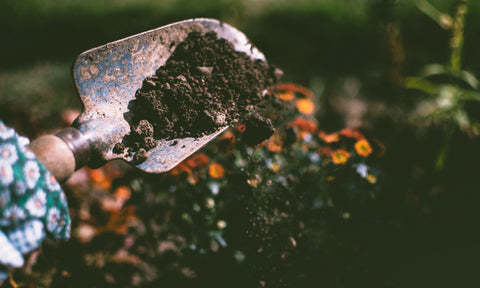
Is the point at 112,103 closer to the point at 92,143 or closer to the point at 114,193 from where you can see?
the point at 92,143

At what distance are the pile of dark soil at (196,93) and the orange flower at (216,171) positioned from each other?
206 millimetres

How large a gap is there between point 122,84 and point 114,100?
74 millimetres

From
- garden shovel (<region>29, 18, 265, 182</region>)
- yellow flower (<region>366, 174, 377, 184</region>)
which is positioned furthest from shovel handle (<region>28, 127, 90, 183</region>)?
yellow flower (<region>366, 174, 377, 184</region>)

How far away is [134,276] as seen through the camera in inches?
63.3

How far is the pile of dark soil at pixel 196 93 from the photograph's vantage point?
1248 mm

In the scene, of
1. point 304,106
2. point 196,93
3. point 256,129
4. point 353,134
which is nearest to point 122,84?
point 196,93

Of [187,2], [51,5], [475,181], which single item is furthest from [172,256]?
[51,5]

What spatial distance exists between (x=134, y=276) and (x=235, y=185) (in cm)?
75

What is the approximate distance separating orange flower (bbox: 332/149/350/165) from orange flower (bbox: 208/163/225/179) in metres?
0.44

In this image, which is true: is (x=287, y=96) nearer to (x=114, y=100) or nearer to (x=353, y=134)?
(x=353, y=134)

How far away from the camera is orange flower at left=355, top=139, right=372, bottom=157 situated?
4.31 ft

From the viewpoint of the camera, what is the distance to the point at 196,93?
1.29m

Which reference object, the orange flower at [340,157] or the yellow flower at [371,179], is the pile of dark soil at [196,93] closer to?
the orange flower at [340,157]

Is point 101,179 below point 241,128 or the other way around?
below
